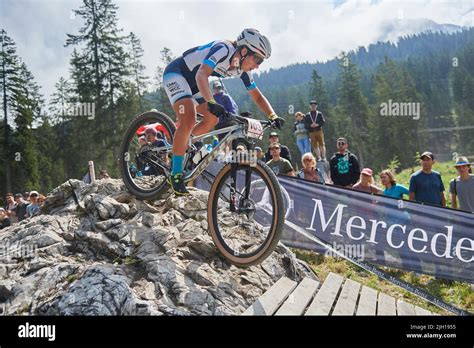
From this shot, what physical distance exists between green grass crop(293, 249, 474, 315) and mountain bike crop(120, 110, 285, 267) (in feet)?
7.07

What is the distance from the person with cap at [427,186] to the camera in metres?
7.92

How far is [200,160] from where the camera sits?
17.3 ft

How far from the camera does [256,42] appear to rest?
189 inches

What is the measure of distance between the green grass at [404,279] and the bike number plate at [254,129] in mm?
3314

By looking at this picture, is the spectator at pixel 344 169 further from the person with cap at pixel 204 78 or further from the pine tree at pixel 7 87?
the pine tree at pixel 7 87

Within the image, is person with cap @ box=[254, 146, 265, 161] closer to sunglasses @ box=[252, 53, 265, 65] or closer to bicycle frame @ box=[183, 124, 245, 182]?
bicycle frame @ box=[183, 124, 245, 182]

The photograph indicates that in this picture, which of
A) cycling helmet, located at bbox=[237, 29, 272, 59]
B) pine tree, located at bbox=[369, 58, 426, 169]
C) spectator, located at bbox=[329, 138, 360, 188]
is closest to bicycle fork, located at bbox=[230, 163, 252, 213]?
cycling helmet, located at bbox=[237, 29, 272, 59]

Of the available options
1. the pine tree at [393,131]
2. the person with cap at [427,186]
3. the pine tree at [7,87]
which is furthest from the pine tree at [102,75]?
the pine tree at [393,131]

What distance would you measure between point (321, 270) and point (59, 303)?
4964mm

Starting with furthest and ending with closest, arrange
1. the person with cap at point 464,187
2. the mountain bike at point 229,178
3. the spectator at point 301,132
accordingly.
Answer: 1. the spectator at point 301,132
2. the person with cap at point 464,187
3. the mountain bike at point 229,178

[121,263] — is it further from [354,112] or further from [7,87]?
[354,112]

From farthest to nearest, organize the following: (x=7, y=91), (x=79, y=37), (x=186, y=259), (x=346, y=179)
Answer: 1. (x=7, y=91)
2. (x=79, y=37)
3. (x=346, y=179)
4. (x=186, y=259)
